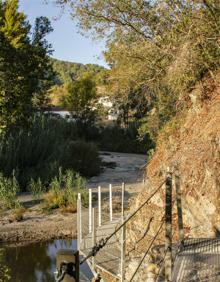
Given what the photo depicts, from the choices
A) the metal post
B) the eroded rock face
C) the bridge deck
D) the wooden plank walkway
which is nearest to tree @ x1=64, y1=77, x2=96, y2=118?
the wooden plank walkway

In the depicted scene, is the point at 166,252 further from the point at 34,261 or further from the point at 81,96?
the point at 81,96

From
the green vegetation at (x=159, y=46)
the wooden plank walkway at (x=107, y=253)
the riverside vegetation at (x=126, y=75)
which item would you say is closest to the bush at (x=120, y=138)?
the riverside vegetation at (x=126, y=75)

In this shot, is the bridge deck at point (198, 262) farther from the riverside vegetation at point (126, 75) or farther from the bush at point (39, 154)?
the bush at point (39, 154)

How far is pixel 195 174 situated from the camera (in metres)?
7.98

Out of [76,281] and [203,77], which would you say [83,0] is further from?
[76,281]

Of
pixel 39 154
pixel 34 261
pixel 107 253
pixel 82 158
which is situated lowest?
pixel 34 261

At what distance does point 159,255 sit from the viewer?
6598 millimetres

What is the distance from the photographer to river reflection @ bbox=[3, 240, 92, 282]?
1142 cm

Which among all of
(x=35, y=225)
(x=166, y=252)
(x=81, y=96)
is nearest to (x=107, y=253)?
(x=166, y=252)

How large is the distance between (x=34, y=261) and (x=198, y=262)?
799 centimetres

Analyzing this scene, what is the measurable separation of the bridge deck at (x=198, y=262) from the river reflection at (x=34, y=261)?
4555mm

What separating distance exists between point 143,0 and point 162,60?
1670mm

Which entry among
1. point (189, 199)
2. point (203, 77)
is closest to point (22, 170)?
point (203, 77)

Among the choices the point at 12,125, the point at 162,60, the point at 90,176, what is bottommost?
the point at 90,176
